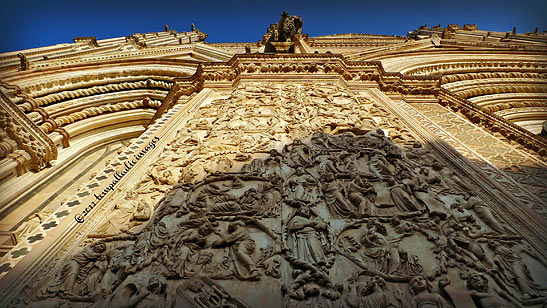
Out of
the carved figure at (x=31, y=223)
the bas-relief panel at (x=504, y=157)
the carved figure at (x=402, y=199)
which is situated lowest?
the carved figure at (x=402, y=199)

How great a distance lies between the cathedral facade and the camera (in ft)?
7.75

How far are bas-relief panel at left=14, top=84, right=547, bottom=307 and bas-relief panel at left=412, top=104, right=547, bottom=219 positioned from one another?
33.8 inches

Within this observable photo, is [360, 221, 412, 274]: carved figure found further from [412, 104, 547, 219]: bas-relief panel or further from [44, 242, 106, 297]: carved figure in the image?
[44, 242, 106, 297]: carved figure

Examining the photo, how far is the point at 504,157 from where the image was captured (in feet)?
15.0

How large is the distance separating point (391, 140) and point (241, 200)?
2809 millimetres

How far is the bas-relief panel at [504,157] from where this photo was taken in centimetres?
363

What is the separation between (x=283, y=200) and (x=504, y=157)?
3.76 m

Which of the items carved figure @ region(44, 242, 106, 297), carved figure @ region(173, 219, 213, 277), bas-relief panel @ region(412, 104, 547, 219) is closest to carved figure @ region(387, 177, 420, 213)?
bas-relief panel @ region(412, 104, 547, 219)

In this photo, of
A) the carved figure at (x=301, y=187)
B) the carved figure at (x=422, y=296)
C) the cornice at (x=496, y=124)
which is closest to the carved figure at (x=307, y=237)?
the carved figure at (x=301, y=187)

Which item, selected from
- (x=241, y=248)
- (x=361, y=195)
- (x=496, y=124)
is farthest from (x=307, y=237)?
(x=496, y=124)

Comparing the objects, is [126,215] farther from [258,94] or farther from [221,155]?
[258,94]

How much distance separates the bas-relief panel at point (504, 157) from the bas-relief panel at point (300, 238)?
0.86 meters

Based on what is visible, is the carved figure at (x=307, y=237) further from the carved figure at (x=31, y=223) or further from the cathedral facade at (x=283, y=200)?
the carved figure at (x=31, y=223)

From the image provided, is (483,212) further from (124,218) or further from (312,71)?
(312,71)
